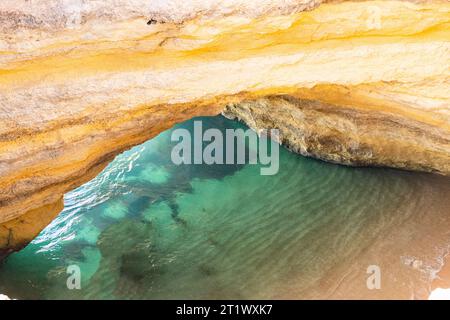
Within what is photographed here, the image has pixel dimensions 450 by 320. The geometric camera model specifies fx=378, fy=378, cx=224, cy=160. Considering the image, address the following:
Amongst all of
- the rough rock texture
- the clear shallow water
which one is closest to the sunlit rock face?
the rough rock texture

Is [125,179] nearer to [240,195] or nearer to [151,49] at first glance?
[240,195]

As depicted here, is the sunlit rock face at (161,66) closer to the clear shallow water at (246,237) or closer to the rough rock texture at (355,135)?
the rough rock texture at (355,135)

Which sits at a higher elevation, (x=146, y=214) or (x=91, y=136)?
(x=91, y=136)

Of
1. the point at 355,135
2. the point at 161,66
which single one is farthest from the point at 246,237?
the point at 161,66

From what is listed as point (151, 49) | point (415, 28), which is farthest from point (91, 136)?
point (415, 28)

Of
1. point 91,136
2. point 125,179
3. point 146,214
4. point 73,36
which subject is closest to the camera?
point 73,36

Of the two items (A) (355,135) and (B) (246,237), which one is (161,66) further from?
(A) (355,135)
